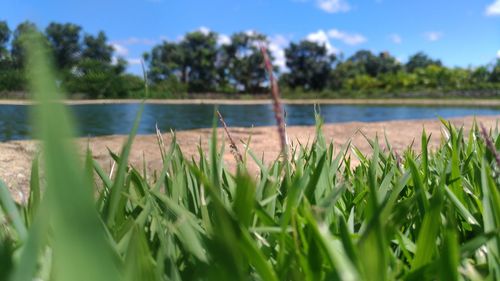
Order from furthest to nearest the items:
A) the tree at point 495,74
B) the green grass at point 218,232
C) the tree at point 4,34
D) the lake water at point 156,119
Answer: the tree at point 495,74
the lake water at point 156,119
the tree at point 4,34
the green grass at point 218,232

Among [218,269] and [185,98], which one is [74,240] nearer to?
[218,269]

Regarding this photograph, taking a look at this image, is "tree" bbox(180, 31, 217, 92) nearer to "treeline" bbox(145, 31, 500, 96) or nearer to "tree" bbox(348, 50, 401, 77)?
"treeline" bbox(145, 31, 500, 96)

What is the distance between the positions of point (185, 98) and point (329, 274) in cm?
5429

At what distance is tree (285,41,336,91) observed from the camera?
200ft

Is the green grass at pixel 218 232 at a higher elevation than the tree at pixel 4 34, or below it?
below

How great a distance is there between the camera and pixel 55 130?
17cm

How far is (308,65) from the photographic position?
201 ft

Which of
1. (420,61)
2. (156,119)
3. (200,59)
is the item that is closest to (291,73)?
(200,59)

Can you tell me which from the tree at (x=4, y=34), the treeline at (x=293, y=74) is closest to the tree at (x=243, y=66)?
the treeline at (x=293, y=74)

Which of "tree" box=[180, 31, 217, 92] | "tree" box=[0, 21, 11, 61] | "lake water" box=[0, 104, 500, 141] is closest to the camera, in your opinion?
"tree" box=[0, 21, 11, 61]

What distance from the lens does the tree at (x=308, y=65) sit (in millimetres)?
60875

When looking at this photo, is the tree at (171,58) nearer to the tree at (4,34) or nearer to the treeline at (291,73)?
the treeline at (291,73)

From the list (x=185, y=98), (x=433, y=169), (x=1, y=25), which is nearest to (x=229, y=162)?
(x=433, y=169)

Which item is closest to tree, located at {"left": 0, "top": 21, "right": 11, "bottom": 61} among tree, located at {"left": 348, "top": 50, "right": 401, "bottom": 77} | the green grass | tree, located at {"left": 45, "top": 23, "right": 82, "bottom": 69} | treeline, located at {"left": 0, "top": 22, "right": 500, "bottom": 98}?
tree, located at {"left": 45, "top": 23, "right": 82, "bottom": 69}
